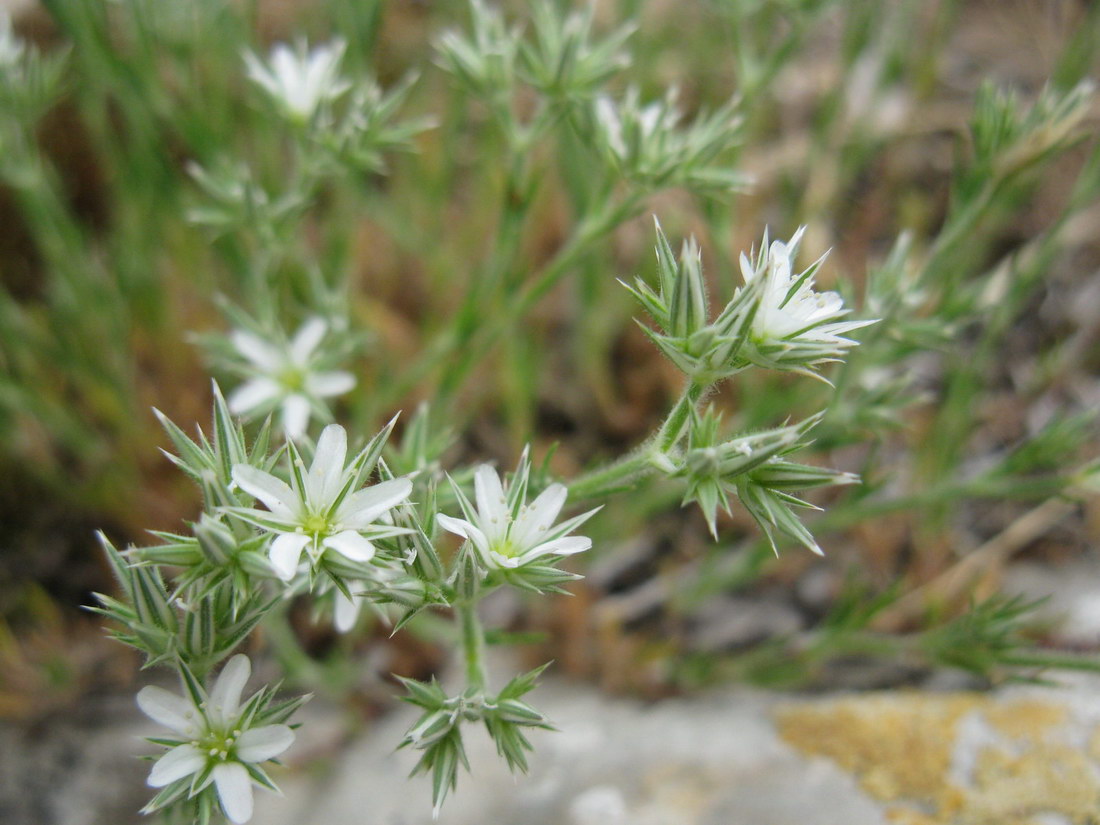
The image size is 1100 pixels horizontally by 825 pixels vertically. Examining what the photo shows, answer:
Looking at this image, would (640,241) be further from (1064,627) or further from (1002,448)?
(1064,627)

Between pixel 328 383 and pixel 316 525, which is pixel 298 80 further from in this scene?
pixel 316 525

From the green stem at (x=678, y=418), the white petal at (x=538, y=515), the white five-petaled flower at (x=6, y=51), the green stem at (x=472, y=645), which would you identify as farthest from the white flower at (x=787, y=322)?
the white five-petaled flower at (x=6, y=51)

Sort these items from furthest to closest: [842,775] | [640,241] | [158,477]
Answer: [640,241]
[158,477]
[842,775]

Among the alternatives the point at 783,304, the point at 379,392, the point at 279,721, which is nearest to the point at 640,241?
the point at 379,392

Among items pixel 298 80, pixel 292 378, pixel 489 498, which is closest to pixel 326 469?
pixel 489 498

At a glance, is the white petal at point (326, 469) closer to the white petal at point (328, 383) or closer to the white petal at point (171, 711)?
the white petal at point (171, 711)

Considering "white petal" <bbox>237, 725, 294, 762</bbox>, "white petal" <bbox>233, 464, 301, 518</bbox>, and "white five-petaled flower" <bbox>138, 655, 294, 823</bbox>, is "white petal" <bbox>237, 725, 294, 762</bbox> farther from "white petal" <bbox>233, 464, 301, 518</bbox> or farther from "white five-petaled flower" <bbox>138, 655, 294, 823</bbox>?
"white petal" <bbox>233, 464, 301, 518</bbox>
